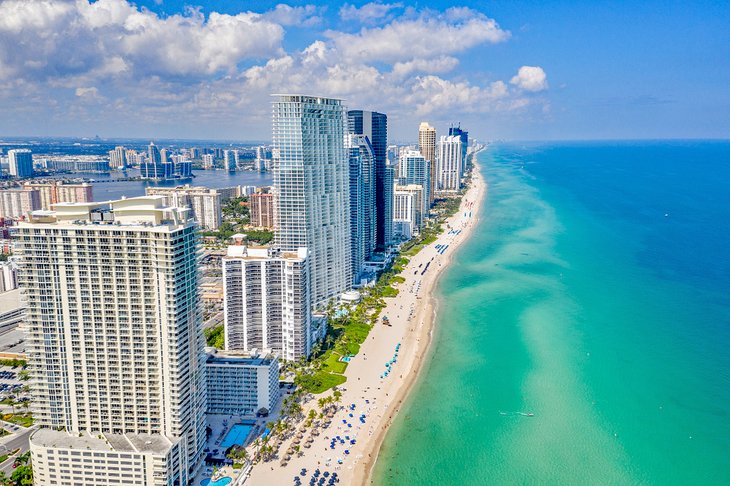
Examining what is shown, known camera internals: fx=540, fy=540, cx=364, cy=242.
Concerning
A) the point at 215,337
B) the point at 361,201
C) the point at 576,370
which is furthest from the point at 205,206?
the point at 576,370

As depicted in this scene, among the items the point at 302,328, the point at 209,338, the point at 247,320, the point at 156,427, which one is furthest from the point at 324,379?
the point at 156,427

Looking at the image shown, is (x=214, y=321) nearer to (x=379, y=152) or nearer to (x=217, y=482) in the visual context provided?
(x=217, y=482)

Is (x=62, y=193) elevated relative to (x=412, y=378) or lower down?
elevated

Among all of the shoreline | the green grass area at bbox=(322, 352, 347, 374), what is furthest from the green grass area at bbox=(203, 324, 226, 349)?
the shoreline

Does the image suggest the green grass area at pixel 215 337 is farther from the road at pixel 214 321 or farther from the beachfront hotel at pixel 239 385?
the beachfront hotel at pixel 239 385

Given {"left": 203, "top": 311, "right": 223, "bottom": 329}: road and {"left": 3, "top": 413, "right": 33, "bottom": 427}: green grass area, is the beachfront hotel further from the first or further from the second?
{"left": 203, "top": 311, "right": 223, "bottom": 329}: road
